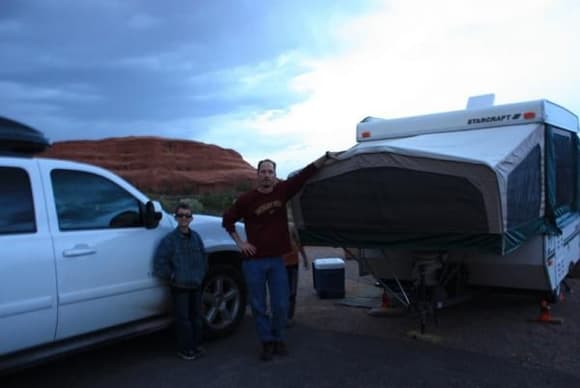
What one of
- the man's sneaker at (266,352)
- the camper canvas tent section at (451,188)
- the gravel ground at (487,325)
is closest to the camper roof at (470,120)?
the camper canvas tent section at (451,188)

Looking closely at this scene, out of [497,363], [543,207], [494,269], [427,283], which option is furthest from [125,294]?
[543,207]

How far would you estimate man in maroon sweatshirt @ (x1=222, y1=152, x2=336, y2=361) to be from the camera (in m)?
5.42

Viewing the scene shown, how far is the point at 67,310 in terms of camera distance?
4562mm

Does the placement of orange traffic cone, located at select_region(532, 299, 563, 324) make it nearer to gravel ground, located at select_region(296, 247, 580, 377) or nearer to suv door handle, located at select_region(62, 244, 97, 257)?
gravel ground, located at select_region(296, 247, 580, 377)

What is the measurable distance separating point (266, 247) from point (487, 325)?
2898 millimetres

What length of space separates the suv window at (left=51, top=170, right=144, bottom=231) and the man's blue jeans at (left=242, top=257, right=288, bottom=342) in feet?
3.89

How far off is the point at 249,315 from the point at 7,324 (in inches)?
140

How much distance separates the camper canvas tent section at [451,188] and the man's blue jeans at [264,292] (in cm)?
82

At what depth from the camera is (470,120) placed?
6.81 meters

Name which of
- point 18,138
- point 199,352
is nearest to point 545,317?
point 199,352

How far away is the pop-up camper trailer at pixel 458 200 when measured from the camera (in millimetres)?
4980

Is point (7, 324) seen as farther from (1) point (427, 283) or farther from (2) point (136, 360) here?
(1) point (427, 283)

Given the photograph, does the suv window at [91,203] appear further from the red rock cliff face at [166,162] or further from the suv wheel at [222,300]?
the red rock cliff face at [166,162]

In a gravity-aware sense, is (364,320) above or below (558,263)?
below
